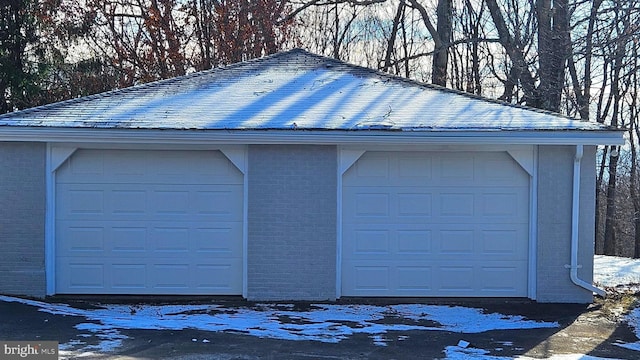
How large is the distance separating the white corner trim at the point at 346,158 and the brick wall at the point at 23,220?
14.1 ft

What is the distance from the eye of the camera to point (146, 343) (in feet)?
24.6

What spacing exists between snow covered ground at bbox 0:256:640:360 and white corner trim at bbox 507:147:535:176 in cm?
221

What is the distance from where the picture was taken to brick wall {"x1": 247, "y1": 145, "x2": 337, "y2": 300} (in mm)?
10180

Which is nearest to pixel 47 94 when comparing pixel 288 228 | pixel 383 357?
pixel 288 228

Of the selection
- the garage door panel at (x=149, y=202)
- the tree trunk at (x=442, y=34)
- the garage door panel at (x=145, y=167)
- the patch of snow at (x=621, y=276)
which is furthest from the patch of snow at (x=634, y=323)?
the tree trunk at (x=442, y=34)

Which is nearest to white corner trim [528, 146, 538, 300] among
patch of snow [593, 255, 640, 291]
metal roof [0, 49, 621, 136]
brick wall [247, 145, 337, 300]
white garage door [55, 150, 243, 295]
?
metal roof [0, 49, 621, 136]

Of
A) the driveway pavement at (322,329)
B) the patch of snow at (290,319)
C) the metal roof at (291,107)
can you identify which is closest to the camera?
the driveway pavement at (322,329)

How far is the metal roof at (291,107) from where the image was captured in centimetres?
995

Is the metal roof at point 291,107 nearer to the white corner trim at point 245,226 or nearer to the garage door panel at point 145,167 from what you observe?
the garage door panel at point 145,167

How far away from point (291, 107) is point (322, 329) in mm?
3743

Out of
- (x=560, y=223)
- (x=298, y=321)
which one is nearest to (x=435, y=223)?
(x=560, y=223)

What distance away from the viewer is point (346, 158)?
1020cm

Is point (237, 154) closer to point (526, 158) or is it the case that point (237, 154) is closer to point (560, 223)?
point (526, 158)

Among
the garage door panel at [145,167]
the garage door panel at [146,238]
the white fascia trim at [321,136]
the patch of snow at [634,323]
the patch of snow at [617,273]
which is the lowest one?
the patch of snow at [634,323]
